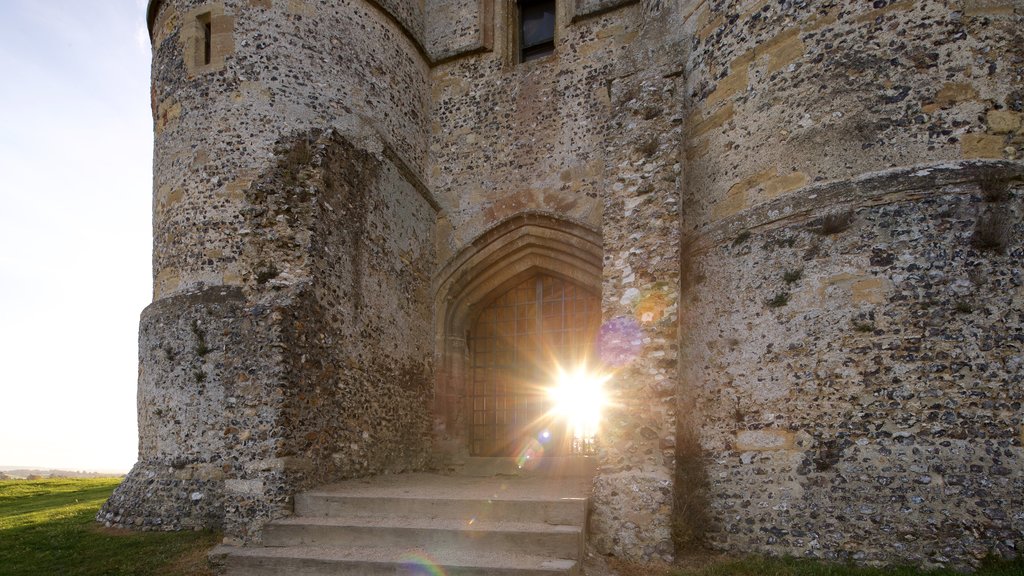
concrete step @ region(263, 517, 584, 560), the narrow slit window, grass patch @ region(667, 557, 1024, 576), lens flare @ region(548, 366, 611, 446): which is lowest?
grass patch @ region(667, 557, 1024, 576)

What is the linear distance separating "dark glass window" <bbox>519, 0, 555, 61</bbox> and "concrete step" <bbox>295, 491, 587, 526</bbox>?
8.28 m

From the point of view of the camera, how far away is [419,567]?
5.48 metres

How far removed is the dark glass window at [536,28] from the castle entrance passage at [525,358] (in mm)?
4235

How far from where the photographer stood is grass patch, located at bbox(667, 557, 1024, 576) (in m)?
4.98

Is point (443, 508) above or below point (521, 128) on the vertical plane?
below

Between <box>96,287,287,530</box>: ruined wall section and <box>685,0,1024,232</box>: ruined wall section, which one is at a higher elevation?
<box>685,0,1024,232</box>: ruined wall section

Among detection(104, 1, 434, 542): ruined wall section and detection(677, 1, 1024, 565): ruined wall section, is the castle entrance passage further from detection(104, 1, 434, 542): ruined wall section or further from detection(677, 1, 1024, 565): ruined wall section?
detection(677, 1, 1024, 565): ruined wall section

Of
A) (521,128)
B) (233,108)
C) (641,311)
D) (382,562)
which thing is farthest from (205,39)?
(382,562)

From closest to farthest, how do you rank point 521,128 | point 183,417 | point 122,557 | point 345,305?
point 122,557 → point 345,305 → point 183,417 → point 521,128

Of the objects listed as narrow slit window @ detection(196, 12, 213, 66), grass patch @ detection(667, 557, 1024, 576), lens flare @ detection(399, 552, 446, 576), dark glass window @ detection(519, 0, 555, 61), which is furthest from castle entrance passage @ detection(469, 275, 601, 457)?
narrow slit window @ detection(196, 12, 213, 66)

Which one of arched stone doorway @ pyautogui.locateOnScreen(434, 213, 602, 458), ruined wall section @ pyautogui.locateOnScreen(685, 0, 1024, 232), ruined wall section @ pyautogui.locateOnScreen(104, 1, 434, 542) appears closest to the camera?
ruined wall section @ pyautogui.locateOnScreen(685, 0, 1024, 232)

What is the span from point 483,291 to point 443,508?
4.99 metres

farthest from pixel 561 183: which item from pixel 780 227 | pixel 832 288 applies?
pixel 832 288

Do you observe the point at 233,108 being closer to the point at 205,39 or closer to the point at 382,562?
the point at 205,39
